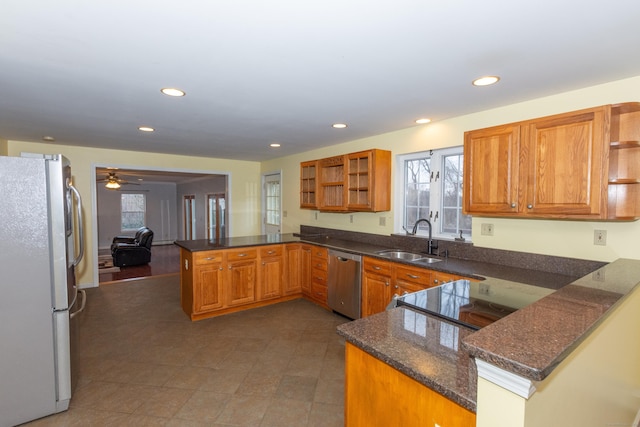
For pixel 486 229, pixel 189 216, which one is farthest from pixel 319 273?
pixel 189 216

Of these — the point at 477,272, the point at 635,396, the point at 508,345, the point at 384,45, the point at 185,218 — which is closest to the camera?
the point at 508,345

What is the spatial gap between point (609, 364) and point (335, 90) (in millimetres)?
2249

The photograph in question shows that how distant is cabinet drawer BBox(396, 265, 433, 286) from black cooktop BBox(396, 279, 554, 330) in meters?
0.63

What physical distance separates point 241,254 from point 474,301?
113 inches

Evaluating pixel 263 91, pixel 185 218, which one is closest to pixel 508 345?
pixel 263 91

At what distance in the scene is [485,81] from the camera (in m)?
2.19

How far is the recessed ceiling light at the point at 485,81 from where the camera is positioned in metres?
2.14

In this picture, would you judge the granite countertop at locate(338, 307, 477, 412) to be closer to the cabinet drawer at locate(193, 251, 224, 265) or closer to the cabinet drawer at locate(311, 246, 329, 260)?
the cabinet drawer at locate(311, 246, 329, 260)

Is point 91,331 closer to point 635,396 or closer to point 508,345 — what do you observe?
point 508,345

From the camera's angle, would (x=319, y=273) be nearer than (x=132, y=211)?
Yes

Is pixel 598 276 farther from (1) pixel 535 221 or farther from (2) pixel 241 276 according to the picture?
(2) pixel 241 276

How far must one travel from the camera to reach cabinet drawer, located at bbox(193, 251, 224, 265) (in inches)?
141

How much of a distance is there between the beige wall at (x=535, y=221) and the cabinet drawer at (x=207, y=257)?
186 centimetres

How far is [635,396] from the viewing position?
1.96 metres
